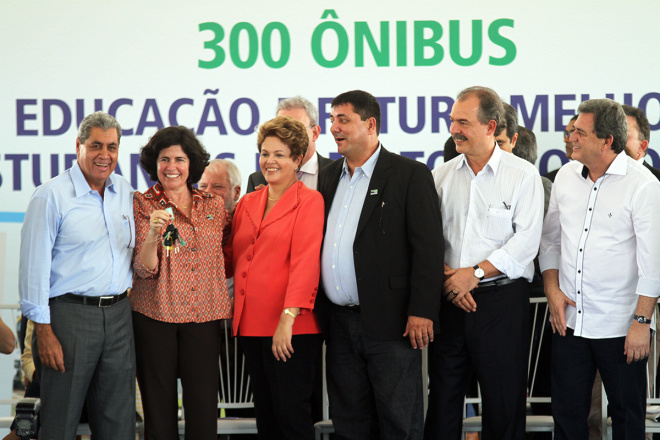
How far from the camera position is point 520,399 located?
3.10 m

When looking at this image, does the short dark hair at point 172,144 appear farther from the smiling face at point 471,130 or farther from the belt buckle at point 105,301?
the smiling face at point 471,130

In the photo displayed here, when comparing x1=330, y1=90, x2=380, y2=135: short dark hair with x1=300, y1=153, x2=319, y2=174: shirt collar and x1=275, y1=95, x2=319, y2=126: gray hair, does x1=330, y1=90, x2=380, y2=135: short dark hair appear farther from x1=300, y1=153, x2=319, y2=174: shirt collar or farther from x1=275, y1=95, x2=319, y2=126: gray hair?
x1=275, y1=95, x2=319, y2=126: gray hair

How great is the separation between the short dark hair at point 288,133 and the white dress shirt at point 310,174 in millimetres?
697

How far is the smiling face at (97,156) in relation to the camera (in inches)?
121

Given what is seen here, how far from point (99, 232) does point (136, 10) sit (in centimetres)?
248

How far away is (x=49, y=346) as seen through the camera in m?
2.94

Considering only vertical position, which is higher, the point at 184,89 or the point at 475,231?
the point at 184,89

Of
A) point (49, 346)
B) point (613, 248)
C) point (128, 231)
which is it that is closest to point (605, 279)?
point (613, 248)

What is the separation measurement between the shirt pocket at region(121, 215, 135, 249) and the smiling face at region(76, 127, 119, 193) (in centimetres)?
18

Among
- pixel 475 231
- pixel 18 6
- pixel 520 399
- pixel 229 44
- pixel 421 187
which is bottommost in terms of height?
pixel 520 399

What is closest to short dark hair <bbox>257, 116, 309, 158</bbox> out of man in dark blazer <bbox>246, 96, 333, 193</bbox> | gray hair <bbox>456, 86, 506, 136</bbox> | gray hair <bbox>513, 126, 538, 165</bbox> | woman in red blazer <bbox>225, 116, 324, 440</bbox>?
woman in red blazer <bbox>225, 116, 324, 440</bbox>

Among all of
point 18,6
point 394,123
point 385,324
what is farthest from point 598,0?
point 18,6

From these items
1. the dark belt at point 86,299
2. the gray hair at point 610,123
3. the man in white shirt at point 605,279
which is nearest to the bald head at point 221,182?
the dark belt at point 86,299

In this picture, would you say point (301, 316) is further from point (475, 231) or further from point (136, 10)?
point (136, 10)
